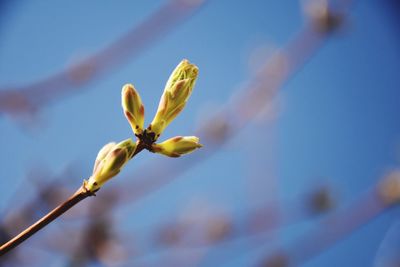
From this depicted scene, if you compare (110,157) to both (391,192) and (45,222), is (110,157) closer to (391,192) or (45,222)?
(45,222)

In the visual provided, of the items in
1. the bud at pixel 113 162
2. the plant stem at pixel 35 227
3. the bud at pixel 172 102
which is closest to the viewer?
the plant stem at pixel 35 227

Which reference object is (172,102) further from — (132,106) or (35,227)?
(35,227)

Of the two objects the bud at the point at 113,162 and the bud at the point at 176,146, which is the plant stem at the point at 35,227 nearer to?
the bud at the point at 113,162

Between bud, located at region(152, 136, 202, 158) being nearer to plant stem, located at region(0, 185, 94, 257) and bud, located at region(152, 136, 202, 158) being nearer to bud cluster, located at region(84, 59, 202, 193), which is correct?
bud cluster, located at region(84, 59, 202, 193)

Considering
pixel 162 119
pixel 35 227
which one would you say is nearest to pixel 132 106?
pixel 162 119

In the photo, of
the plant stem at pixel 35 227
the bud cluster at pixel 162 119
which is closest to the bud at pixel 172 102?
the bud cluster at pixel 162 119
